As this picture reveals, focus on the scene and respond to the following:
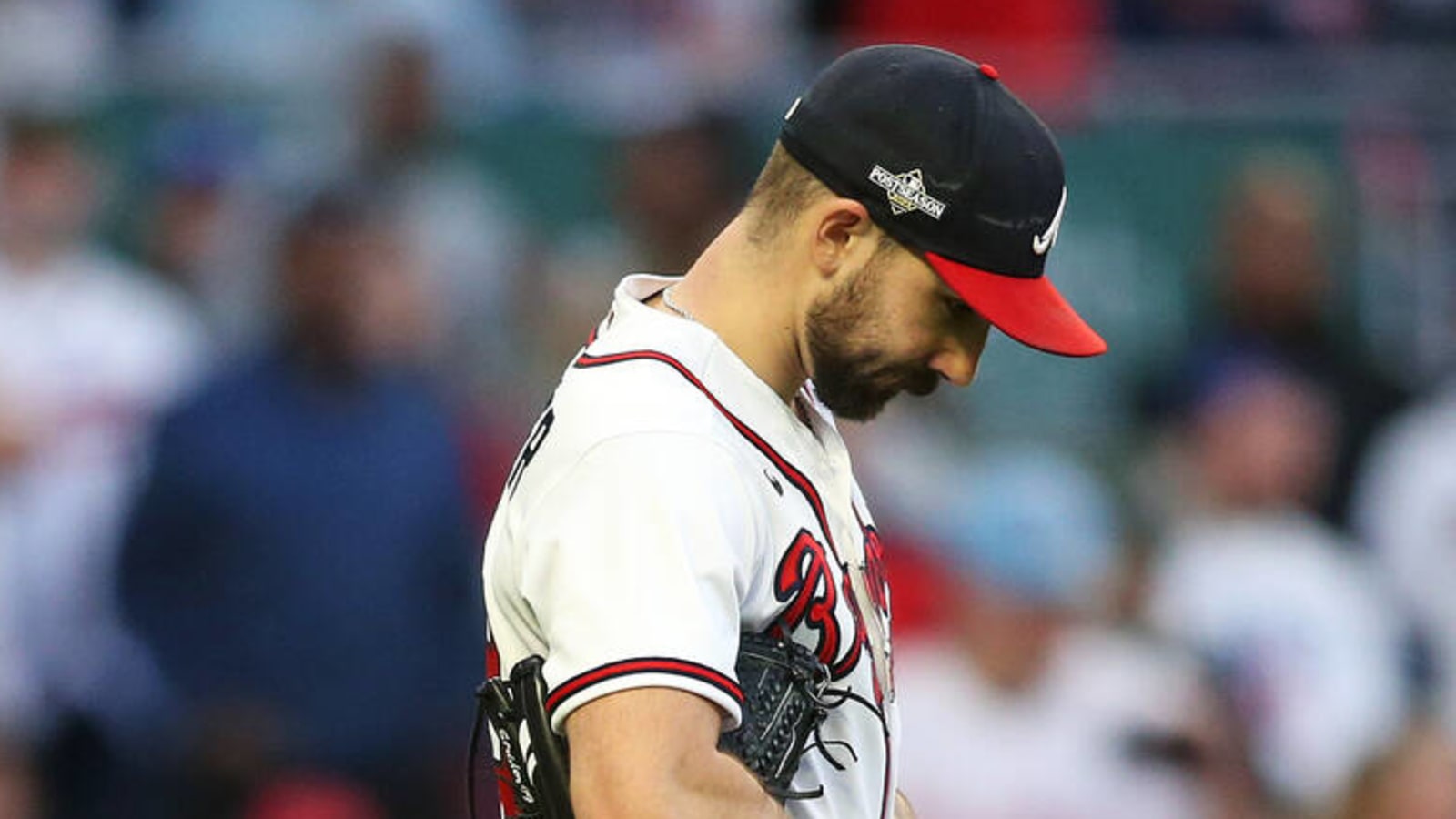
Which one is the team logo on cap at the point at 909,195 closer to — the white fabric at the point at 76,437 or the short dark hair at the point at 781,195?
the short dark hair at the point at 781,195

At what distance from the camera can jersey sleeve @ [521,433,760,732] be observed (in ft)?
11.3

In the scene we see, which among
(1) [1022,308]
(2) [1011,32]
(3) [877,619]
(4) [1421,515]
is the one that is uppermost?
(1) [1022,308]

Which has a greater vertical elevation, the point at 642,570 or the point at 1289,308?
the point at 642,570

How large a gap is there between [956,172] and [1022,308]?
0.22 meters

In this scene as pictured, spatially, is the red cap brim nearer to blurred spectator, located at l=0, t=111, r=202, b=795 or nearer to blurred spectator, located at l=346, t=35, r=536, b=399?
blurred spectator, located at l=0, t=111, r=202, b=795

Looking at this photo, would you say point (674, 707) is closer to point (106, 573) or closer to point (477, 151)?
point (106, 573)

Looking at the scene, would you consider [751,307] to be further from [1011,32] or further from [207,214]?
[1011,32]

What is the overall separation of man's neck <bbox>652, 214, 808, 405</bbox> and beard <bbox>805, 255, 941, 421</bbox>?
5 cm

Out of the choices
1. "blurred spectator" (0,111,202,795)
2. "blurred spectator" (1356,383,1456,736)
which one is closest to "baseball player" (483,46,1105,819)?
"blurred spectator" (0,111,202,795)

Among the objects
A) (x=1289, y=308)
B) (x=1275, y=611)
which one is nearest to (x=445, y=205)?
(x=1289, y=308)

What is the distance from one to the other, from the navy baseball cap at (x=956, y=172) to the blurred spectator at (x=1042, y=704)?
11.2 feet

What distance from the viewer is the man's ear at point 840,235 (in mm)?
3760

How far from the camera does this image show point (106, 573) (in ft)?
25.0

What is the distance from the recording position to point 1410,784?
666 cm
